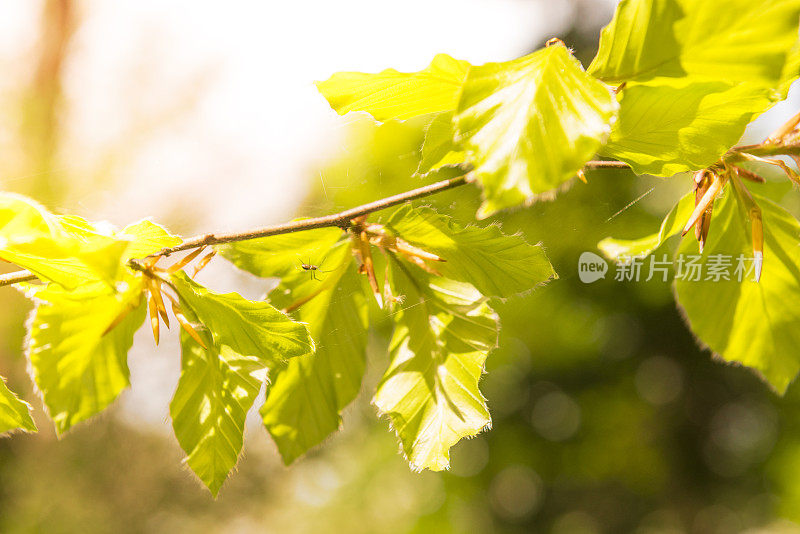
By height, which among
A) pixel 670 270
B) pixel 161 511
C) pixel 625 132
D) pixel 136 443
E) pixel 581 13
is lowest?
pixel 161 511

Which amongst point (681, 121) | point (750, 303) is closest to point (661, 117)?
point (681, 121)

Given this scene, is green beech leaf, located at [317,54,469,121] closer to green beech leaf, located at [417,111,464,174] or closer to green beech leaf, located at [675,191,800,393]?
green beech leaf, located at [417,111,464,174]

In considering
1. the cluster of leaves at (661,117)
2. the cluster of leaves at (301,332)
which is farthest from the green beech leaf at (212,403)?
the cluster of leaves at (661,117)

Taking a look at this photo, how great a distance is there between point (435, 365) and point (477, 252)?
5cm

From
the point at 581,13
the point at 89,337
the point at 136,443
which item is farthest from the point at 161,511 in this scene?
Answer: the point at 89,337

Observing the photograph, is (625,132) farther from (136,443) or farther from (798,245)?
(136,443)

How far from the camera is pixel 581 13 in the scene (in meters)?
1.52

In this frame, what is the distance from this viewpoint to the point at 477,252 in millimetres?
206

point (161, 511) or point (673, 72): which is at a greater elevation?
point (673, 72)

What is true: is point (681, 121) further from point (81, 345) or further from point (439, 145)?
point (81, 345)

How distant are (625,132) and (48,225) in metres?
0.17

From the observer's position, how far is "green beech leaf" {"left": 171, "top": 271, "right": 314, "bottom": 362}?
180 millimetres

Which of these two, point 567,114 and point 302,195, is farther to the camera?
point 302,195

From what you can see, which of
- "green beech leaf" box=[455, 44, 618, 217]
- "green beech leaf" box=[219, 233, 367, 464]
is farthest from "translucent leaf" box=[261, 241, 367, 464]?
"green beech leaf" box=[455, 44, 618, 217]
